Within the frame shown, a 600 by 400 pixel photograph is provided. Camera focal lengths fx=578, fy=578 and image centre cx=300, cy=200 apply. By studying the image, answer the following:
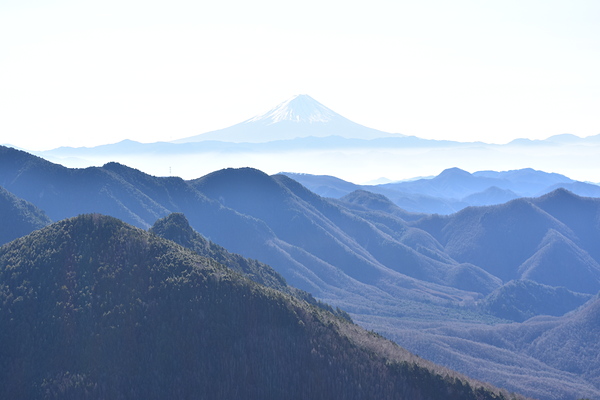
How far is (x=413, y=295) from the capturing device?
193m

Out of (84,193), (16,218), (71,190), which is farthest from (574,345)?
(71,190)

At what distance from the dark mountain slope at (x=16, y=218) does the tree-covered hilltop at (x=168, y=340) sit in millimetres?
69268

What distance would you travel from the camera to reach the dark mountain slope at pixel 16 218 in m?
129

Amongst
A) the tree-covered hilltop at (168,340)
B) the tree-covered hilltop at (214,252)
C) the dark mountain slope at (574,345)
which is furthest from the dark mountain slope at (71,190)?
the dark mountain slope at (574,345)

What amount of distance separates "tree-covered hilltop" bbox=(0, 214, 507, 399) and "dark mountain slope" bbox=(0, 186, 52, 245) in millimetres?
69268

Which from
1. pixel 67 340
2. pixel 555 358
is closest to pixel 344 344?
pixel 67 340

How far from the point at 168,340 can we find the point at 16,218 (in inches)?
3662

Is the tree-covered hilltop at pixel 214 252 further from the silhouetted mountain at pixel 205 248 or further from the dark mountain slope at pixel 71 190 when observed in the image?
the dark mountain slope at pixel 71 190

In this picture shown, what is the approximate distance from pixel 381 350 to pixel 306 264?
130712mm

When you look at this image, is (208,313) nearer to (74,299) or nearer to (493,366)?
(74,299)

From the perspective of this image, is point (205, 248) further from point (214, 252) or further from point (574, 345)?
point (574, 345)

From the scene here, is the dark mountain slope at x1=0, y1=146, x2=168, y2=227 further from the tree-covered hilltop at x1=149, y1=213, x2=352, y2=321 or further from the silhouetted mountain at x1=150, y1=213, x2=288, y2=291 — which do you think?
the tree-covered hilltop at x1=149, y1=213, x2=352, y2=321

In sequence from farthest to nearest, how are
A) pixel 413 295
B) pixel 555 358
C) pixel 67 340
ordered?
pixel 413 295, pixel 555 358, pixel 67 340

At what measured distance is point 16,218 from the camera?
441 feet
